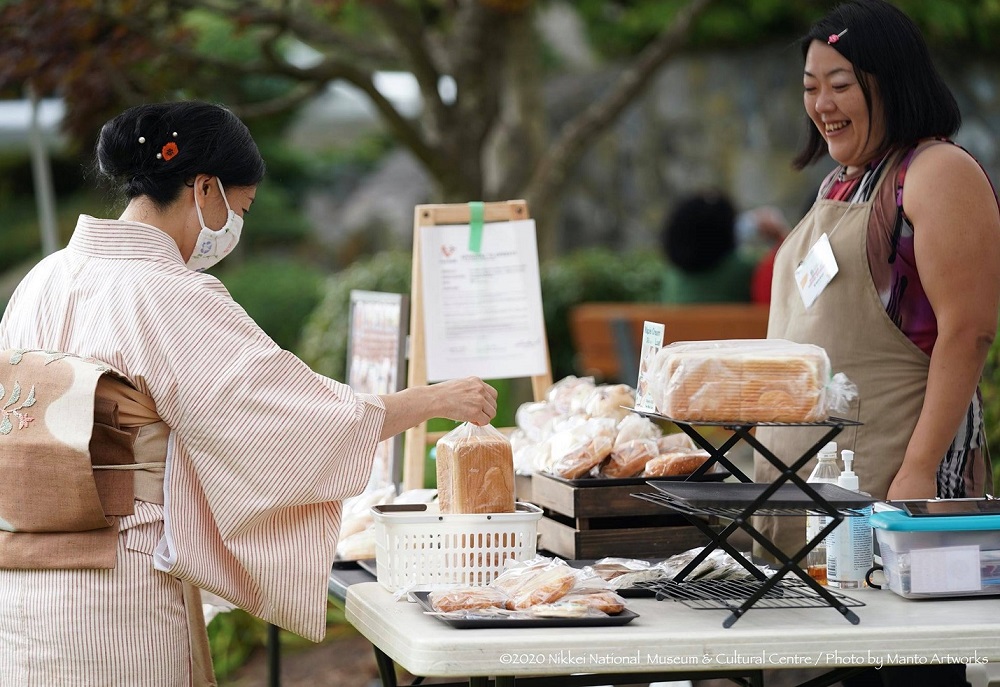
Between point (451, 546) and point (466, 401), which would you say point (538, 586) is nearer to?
point (451, 546)

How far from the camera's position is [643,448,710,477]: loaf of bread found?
2396 mm

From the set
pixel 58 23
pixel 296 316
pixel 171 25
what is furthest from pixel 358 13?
pixel 58 23

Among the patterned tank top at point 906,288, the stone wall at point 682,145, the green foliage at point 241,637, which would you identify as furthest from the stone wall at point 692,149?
the patterned tank top at point 906,288

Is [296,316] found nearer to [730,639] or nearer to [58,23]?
[58,23]

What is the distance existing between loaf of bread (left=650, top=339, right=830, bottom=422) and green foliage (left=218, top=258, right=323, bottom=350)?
9.33 meters

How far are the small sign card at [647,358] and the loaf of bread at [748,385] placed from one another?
133mm

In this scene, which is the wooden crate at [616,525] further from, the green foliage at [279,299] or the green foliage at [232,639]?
the green foliage at [279,299]

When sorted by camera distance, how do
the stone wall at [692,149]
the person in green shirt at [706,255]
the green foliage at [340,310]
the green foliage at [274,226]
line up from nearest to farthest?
the person in green shirt at [706,255], the green foliage at [340,310], the stone wall at [692,149], the green foliage at [274,226]

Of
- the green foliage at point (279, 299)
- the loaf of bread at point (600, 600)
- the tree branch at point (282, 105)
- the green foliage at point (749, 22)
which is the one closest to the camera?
the loaf of bread at point (600, 600)

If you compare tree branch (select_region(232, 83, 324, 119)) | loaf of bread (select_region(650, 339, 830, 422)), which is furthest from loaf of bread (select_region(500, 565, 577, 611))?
tree branch (select_region(232, 83, 324, 119))

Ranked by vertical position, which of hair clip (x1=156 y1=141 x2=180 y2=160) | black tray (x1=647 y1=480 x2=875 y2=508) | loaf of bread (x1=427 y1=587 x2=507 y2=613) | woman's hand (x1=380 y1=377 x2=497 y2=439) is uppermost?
hair clip (x1=156 y1=141 x2=180 y2=160)

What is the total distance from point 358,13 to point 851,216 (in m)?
8.78

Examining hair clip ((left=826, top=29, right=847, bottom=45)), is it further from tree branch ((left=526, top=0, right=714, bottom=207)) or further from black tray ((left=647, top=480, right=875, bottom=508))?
tree branch ((left=526, top=0, right=714, bottom=207))

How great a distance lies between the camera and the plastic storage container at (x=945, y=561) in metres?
1.94
